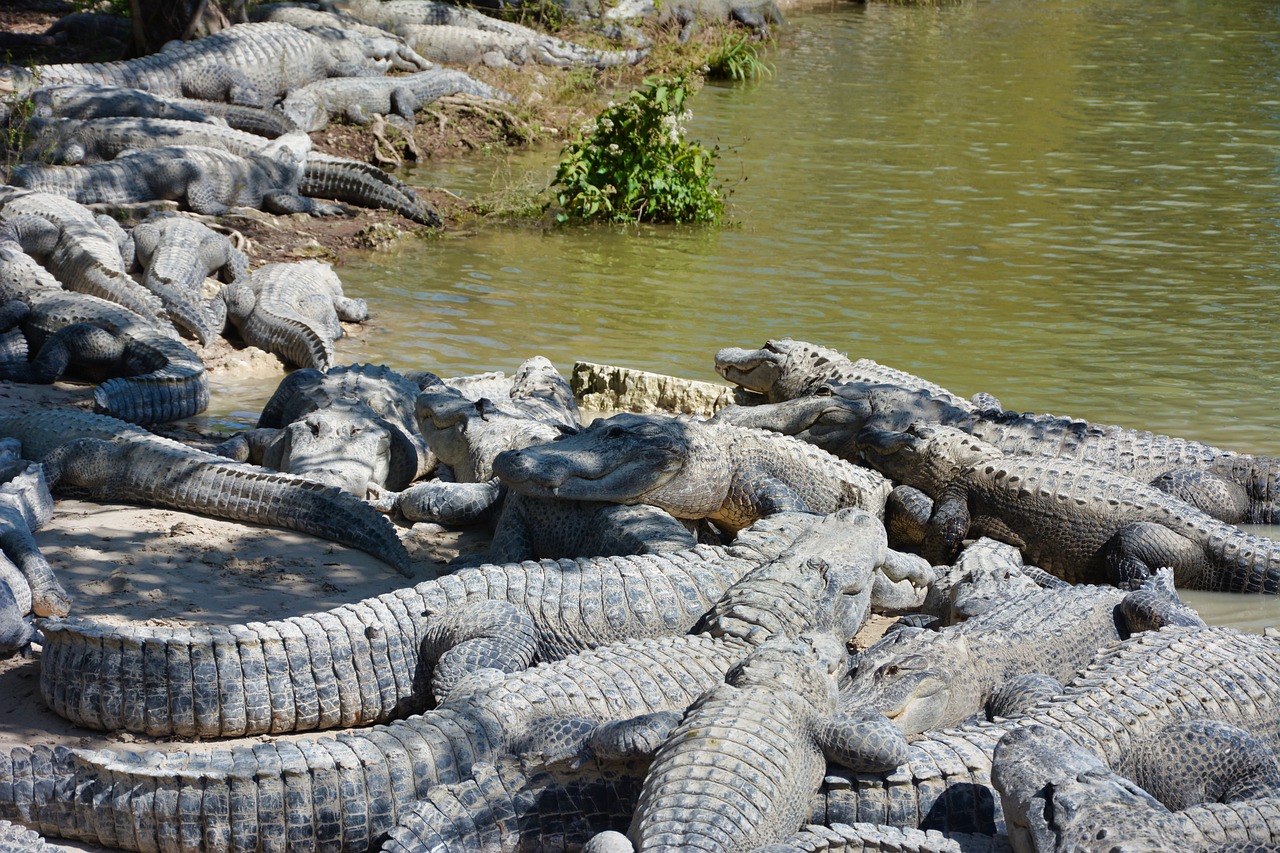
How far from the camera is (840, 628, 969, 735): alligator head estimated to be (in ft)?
13.0

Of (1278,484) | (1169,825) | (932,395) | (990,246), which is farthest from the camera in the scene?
(990,246)

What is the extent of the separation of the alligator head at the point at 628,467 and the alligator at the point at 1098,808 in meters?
2.22

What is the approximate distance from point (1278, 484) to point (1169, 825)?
3965 millimetres

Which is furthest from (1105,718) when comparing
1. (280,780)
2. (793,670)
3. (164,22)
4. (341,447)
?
(164,22)

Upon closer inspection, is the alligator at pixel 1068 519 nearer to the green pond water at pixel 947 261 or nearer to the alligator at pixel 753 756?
the green pond water at pixel 947 261

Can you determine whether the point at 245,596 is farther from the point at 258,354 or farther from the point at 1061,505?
the point at 258,354

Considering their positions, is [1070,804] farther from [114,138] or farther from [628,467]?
[114,138]

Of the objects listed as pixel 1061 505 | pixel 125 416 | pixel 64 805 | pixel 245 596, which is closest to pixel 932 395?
pixel 1061 505

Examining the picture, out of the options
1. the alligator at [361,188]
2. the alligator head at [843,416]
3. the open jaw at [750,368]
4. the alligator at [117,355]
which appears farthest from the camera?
the alligator at [361,188]

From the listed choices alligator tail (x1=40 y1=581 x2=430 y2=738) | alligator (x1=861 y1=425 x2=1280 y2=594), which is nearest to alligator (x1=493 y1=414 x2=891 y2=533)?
alligator (x1=861 y1=425 x2=1280 y2=594)

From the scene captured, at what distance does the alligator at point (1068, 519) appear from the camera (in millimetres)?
5504

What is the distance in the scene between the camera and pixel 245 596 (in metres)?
4.73

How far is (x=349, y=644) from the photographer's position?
4070 millimetres

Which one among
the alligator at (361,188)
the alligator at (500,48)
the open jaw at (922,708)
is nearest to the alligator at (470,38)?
the alligator at (500,48)
